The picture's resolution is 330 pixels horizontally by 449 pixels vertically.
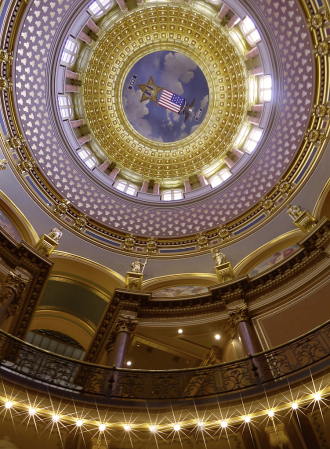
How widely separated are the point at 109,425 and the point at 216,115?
24383 mm

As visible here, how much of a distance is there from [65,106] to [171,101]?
9006 millimetres

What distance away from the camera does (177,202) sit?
25.2 metres

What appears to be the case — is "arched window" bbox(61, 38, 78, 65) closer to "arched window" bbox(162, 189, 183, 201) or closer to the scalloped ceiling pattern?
the scalloped ceiling pattern

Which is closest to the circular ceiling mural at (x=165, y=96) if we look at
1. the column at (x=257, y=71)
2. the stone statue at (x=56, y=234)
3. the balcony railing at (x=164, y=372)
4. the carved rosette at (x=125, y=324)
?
the column at (x=257, y=71)

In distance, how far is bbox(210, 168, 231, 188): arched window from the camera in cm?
2625

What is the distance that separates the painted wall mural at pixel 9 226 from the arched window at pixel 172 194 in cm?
1157

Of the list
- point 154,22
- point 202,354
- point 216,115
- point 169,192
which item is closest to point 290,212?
point 202,354

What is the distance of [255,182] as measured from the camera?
77.6 feet

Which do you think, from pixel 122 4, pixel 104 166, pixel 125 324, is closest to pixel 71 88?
pixel 104 166

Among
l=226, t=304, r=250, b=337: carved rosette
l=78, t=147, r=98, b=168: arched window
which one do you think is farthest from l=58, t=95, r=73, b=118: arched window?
l=226, t=304, r=250, b=337: carved rosette

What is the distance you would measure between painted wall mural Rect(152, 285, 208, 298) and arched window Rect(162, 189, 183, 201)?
29.4ft

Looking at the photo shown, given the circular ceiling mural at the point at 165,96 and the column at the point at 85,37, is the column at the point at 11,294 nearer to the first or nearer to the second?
the column at the point at 85,37

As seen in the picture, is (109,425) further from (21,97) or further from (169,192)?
(169,192)

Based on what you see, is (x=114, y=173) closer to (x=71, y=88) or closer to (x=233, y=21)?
(x=71, y=88)
